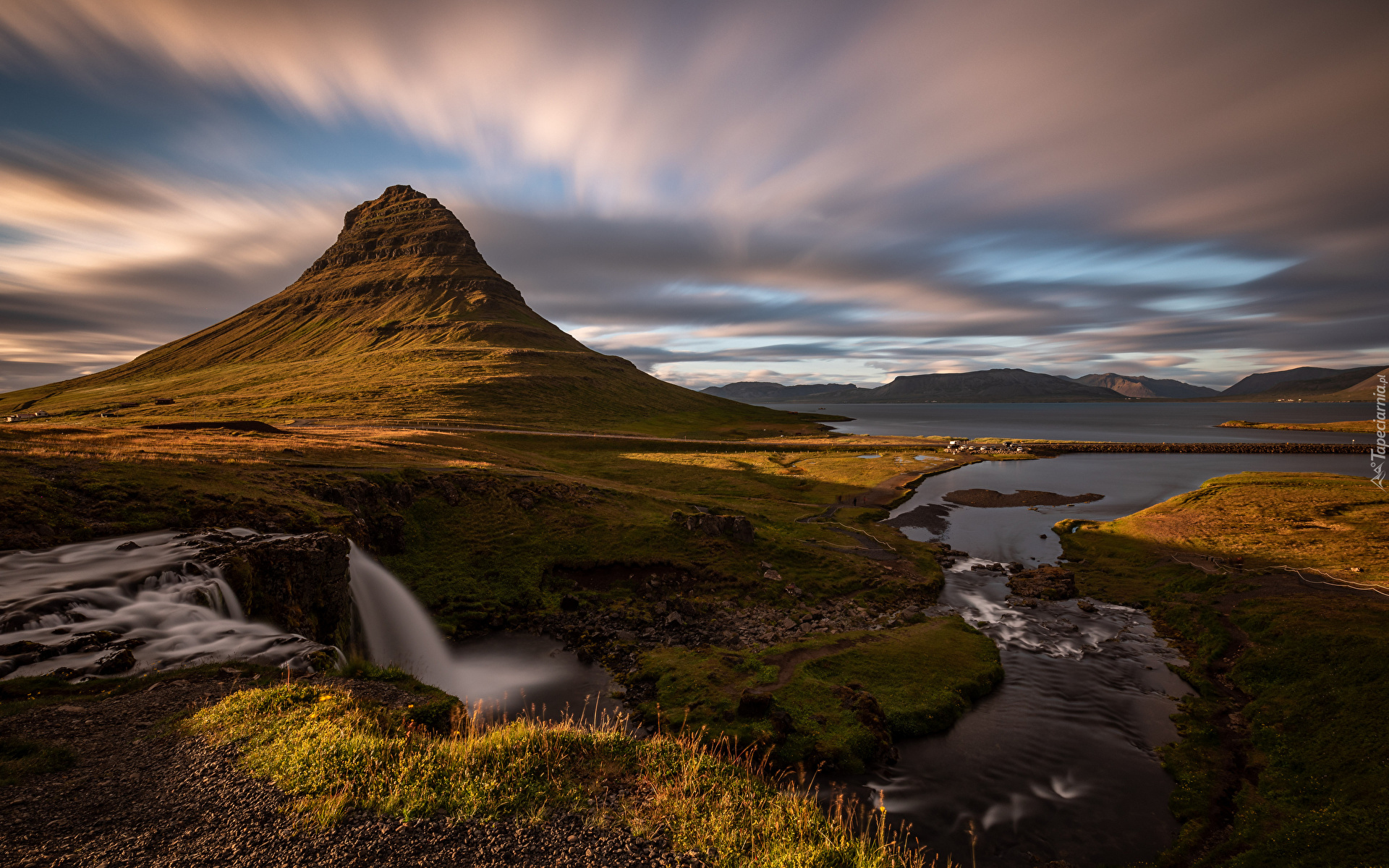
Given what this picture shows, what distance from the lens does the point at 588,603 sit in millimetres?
34906

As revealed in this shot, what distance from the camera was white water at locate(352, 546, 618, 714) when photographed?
24.6 metres

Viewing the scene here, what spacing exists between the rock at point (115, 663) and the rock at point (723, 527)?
33037mm

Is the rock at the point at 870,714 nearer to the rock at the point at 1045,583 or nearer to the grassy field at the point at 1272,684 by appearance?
the grassy field at the point at 1272,684

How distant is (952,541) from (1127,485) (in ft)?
189

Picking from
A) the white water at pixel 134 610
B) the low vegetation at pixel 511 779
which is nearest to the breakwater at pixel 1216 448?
the low vegetation at pixel 511 779

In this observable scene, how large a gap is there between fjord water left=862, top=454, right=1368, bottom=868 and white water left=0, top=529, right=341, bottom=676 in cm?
2315

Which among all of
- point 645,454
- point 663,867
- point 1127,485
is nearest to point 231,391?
point 645,454

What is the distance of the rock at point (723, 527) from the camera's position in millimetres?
43688

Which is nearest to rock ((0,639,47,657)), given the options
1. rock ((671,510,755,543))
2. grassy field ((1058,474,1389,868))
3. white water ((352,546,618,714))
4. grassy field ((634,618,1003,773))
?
white water ((352,546,618,714))

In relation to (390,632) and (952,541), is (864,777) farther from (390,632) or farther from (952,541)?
(952,541)

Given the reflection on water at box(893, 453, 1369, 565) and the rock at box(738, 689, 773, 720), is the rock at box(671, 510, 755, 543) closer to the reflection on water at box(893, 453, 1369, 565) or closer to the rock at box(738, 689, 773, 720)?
the rock at box(738, 689, 773, 720)

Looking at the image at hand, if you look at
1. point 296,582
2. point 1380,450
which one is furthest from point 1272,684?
point 1380,450

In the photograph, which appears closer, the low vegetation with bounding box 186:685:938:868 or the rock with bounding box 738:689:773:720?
the low vegetation with bounding box 186:685:938:868

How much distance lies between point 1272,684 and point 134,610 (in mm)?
47122
